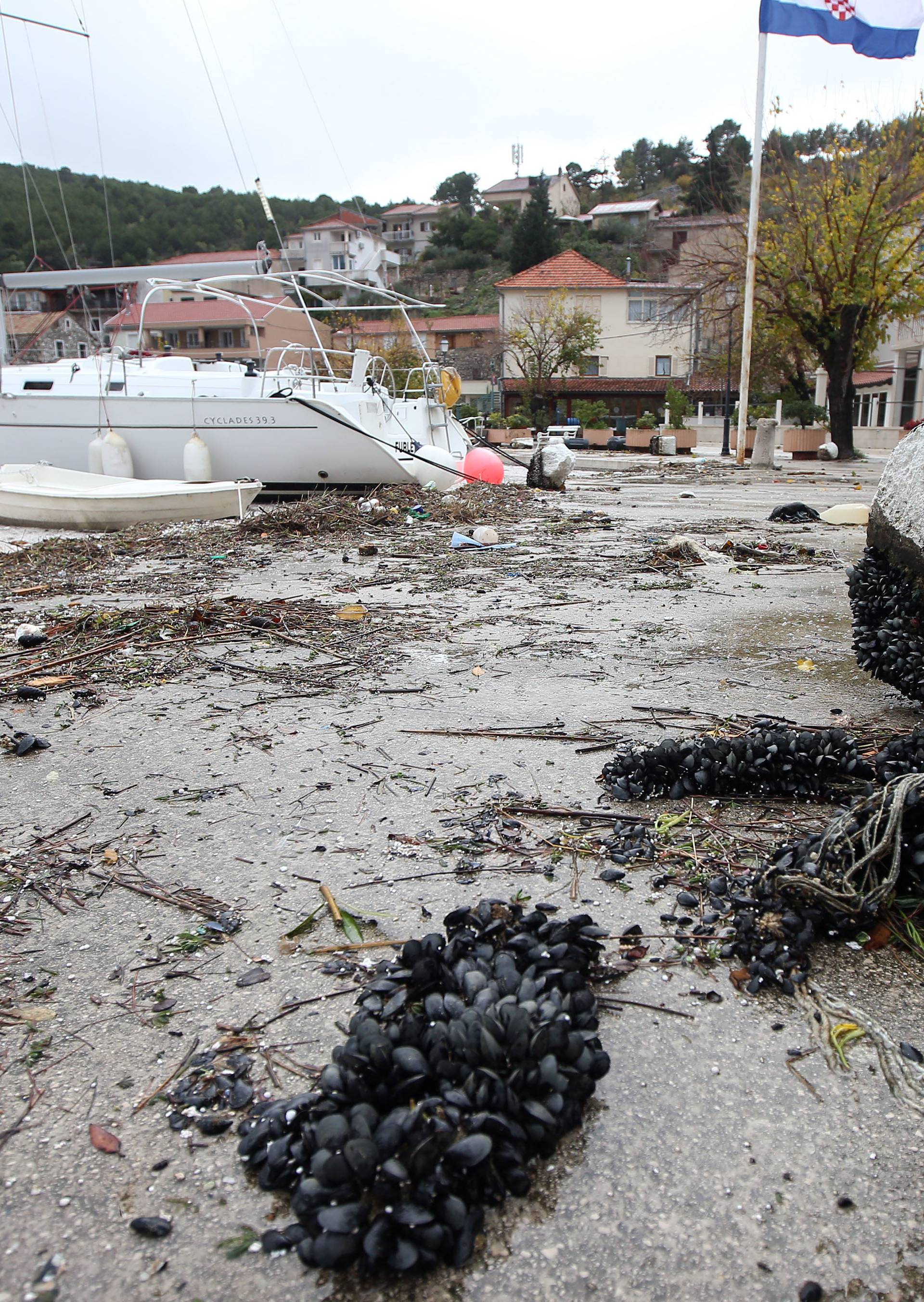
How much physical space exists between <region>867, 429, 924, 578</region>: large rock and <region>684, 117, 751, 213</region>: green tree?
2655 cm

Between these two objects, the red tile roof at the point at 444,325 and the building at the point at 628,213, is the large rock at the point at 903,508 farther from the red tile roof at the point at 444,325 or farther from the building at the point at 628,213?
the building at the point at 628,213

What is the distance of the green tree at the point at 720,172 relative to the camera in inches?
1080

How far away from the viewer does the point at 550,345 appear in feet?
162

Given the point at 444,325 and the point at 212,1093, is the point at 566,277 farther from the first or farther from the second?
the point at 212,1093

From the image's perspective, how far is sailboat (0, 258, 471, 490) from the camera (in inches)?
519

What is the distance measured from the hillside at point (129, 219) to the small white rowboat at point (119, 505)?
9.17m

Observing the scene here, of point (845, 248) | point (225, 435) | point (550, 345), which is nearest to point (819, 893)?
point (225, 435)

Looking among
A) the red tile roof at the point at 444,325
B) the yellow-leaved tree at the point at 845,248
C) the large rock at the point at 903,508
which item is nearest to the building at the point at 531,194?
the red tile roof at the point at 444,325

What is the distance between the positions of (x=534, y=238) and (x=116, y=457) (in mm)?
65520

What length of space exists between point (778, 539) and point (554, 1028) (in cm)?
826

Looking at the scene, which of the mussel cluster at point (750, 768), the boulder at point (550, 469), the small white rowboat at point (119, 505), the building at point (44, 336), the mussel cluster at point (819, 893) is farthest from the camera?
the boulder at point (550, 469)

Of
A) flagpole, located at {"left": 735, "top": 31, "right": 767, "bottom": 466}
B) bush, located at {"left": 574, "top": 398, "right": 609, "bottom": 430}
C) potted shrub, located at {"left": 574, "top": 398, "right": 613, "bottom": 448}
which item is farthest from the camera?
bush, located at {"left": 574, "top": 398, "right": 609, "bottom": 430}

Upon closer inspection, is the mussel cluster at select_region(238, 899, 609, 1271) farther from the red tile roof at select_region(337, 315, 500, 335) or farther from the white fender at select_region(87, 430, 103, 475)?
the red tile roof at select_region(337, 315, 500, 335)

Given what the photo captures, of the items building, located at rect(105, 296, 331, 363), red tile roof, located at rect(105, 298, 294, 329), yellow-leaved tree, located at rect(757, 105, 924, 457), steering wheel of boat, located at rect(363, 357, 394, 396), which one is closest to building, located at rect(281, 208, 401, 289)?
red tile roof, located at rect(105, 298, 294, 329)
